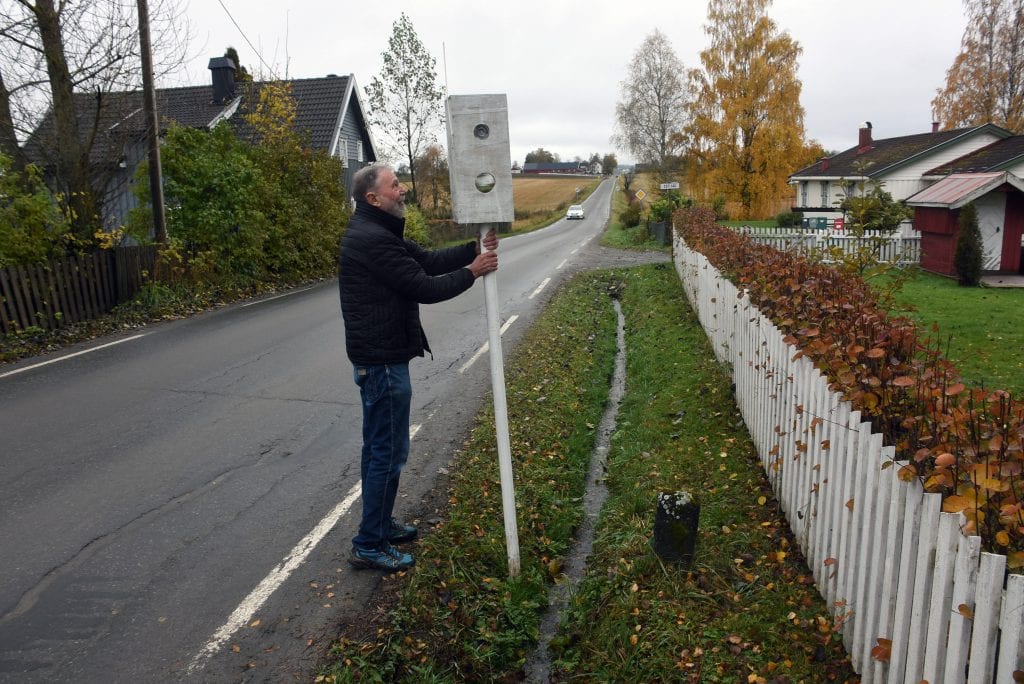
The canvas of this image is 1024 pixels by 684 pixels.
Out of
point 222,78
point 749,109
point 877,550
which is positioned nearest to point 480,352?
point 877,550

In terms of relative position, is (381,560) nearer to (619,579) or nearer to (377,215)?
(619,579)

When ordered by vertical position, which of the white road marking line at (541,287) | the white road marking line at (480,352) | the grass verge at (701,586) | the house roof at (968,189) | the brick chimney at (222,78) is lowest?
the grass verge at (701,586)

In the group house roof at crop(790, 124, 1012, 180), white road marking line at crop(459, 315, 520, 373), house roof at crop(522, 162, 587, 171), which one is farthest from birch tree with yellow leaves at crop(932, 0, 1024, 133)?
house roof at crop(522, 162, 587, 171)

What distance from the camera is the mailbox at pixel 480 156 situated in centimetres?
410

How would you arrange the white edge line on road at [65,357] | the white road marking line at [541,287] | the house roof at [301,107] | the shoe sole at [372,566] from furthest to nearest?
1. the house roof at [301,107]
2. the white road marking line at [541,287]
3. the white edge line on road at [65,357]
4. the shoe sole at [372,566]

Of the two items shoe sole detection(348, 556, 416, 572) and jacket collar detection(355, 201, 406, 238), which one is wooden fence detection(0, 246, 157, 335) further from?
jacket collar detection(355, 201, 406, 238)

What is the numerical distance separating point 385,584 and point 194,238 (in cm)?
1404

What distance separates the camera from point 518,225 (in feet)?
196

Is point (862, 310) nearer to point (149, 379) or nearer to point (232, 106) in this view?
point (149, 379)

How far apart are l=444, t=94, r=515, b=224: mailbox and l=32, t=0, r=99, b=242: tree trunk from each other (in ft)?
39.3

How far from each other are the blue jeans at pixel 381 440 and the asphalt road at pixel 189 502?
1.10 ft

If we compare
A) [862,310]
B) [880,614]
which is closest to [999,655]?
[880,614]

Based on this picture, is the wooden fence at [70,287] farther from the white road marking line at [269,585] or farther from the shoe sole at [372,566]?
the shoe sole at [372,566]

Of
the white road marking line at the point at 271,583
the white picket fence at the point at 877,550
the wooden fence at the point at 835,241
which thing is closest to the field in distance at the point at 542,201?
the wooden fence at the point at 835,241
